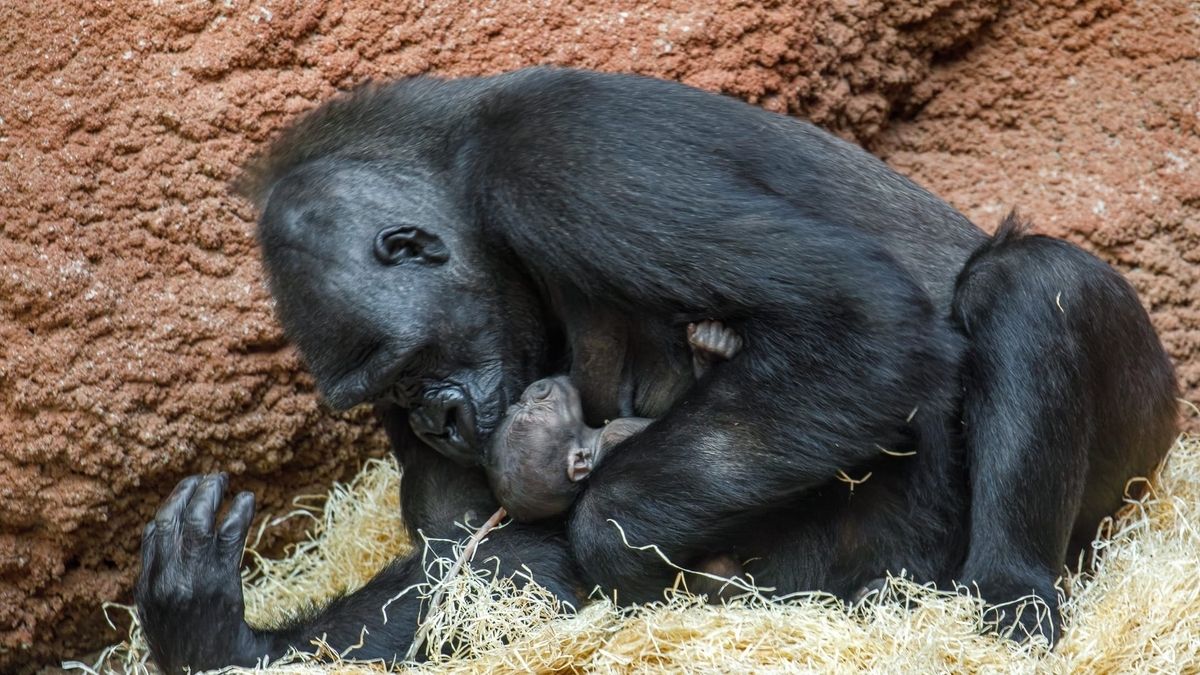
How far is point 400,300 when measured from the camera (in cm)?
→ 354

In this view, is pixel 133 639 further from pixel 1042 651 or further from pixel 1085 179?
pixel 1085 179

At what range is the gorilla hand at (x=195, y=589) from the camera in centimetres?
345

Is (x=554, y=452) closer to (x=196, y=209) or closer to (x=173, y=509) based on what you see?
(x=173, y=509)

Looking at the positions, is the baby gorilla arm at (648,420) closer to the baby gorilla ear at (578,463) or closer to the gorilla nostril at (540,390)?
the baby gorilla ear at (578,463)

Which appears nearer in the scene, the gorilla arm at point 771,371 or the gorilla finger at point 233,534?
the gorilla arm at point 771,371

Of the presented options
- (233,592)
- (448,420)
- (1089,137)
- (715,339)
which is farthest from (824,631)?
(1089,137)

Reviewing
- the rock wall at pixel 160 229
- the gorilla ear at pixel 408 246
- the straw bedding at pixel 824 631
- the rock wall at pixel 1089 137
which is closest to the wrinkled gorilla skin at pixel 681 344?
the gorilla ear at pixel 408 246

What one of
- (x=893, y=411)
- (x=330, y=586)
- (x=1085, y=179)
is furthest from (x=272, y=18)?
(x=1085, y=179)

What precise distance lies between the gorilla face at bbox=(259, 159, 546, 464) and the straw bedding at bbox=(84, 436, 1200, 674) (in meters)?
0.49

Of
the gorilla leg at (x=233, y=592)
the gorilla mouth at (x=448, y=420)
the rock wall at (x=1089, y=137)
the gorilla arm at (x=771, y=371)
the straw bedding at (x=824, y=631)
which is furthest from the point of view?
the rock wall at (x=1089, y=137)

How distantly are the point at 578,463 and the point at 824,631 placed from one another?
78cm

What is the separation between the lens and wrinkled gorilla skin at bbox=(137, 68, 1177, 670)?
Answer: 3.24 m

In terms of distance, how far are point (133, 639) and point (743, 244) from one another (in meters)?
2.33

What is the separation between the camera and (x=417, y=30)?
4.53 metres
